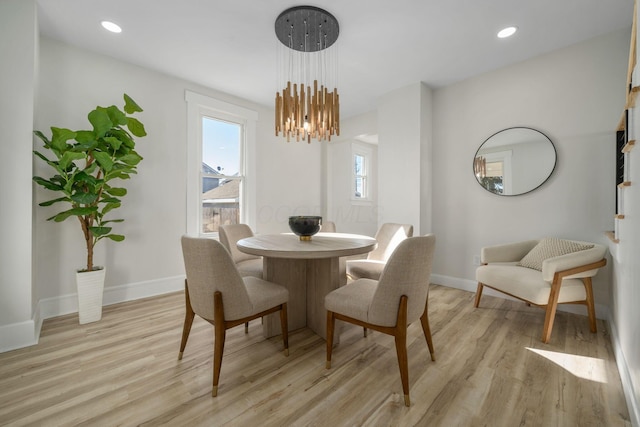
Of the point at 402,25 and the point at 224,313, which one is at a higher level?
the point at 402,25

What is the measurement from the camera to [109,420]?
4.09 ft

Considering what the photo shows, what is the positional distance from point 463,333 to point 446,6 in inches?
103

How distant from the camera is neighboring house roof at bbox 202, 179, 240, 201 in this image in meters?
3.62

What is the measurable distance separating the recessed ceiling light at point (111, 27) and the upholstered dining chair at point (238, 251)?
6.53 ft

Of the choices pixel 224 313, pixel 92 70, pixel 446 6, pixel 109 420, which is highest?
pixel 446 6

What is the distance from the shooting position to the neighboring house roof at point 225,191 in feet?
11.9

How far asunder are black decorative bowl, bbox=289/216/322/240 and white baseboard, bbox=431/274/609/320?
2252 millimetres

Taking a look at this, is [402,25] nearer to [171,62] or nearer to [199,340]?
[171,62]

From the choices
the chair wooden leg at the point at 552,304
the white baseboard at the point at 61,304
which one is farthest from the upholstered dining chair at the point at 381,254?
the white baseboard at the point at 61,304

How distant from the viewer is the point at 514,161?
2881mm

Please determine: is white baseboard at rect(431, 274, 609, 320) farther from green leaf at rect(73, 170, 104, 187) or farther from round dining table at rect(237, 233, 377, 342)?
green leaf at rect(73, 170, 104, 187)

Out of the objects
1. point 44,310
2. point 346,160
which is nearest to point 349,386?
point 44,310

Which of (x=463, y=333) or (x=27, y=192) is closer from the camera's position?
(x=27, y=192)

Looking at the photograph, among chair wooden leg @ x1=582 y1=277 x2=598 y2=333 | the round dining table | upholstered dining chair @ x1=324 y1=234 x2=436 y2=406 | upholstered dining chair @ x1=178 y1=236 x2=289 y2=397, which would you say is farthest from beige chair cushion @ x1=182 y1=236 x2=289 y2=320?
chair wooden leg @ x1=582 y1=277 x2=598 y2=333
